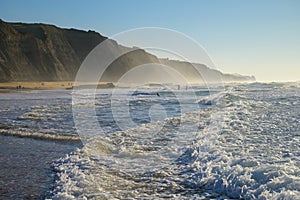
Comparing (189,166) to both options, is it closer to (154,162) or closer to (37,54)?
(154,162)

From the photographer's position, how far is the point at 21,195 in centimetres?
527

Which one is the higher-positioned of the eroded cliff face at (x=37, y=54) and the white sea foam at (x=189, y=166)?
the eroded cliff face at (x=37, y=54)

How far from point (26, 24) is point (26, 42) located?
31.9 metres

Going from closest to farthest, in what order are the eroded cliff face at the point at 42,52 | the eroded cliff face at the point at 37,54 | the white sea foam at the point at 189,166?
the white sea foam at the point at 189,166, the eroded cliff face at the point at 37,54, the eroded cliff face at the point at 42,52

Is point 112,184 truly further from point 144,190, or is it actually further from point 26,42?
point 26,42

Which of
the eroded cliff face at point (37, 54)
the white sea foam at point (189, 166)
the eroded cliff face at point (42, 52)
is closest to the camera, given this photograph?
the white sea foam at point (189, 166)

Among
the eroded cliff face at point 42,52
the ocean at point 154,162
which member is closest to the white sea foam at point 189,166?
the ocean at point 154,162

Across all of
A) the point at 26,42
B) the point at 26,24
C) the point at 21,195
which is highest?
the point at 26,24

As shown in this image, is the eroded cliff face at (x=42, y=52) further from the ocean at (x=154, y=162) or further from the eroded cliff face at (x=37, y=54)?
the ocean at (x=154, y=162)

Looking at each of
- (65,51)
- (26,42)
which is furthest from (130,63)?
(26,42)

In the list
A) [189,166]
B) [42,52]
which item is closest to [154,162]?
[189,166]

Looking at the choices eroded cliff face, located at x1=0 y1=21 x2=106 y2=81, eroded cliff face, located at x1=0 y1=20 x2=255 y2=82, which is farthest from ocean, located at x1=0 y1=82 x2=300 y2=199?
eroded cliff face, located at x1=0 y1=21 x2=106 y2=81

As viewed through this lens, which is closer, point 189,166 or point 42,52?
point 189,166

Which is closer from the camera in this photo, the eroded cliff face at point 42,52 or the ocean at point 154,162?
the ocean at point 154,162
